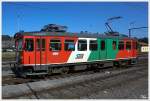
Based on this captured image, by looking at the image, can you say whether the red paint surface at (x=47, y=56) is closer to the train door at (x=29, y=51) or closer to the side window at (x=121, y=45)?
the train door at (x=29, y=51)

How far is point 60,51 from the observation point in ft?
65.5

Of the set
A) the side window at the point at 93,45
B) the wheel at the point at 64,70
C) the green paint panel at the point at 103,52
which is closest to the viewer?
the wheel at the point at 64,70

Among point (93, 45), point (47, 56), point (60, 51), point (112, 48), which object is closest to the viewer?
point (47, 56)

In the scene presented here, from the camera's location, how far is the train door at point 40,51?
18.5 metres

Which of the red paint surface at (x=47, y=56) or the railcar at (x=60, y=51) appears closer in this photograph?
the red paint surface at (x=47, y=56)

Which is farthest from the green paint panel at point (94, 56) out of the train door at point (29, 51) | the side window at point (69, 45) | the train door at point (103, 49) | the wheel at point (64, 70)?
the train door at point (29, 51)

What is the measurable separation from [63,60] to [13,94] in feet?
25.6

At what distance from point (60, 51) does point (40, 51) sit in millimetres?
1721

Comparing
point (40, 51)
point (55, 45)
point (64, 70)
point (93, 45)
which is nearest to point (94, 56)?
point (93, 45)

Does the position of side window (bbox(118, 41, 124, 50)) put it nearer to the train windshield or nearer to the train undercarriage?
the train undercarriage

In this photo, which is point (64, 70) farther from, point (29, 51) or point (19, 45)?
point (19, 45)

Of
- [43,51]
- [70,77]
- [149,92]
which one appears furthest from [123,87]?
[43,51]

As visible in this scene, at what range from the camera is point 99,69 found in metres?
24.3

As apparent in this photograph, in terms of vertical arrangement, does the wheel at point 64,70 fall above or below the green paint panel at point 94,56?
below
